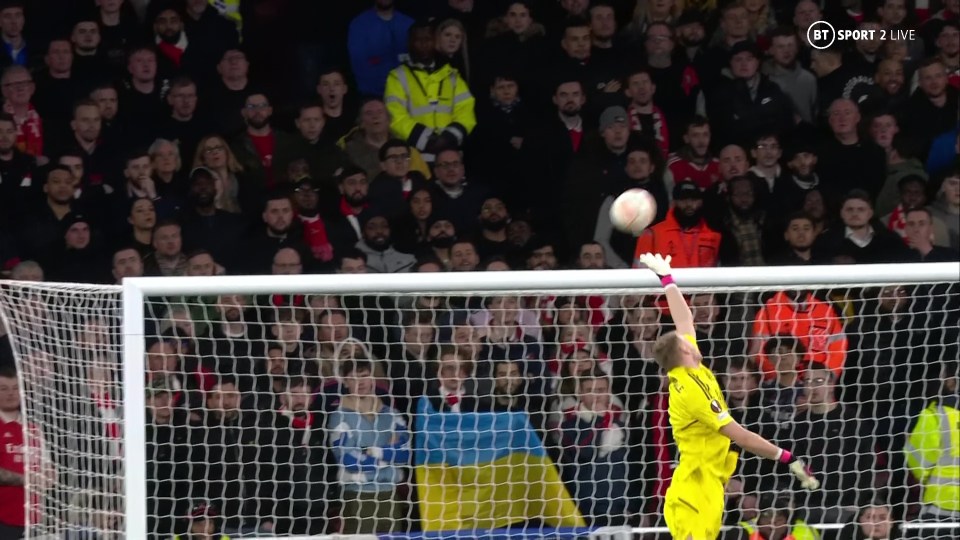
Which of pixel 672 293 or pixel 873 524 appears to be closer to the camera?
pixel 672 293

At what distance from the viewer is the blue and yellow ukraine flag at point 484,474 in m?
7.85

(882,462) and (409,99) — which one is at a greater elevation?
(409,99)

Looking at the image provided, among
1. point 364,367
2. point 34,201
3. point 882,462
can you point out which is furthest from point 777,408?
point 34,201

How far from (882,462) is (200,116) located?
4.60 m

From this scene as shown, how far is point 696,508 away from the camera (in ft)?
22.2

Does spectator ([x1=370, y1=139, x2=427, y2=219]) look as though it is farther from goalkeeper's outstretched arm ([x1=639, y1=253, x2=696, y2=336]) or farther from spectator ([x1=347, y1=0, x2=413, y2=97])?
goalkeeper's outstretched arm ([x1=639, y1=253, x2=696, y2=336])

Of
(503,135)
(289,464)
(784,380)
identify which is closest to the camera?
(289,464)

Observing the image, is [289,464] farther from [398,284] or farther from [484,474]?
[398,284]

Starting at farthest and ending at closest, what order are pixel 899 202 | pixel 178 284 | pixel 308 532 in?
pixel 899 202 < pixel 308 532 < pixel 178 284

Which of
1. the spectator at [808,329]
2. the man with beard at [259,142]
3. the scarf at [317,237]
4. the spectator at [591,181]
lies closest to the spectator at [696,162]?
the spectator at [591,181]

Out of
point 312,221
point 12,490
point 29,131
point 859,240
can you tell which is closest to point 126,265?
point 312,221

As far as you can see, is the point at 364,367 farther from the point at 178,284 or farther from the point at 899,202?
the point at 899,202

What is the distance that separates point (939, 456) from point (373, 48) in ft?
14.6

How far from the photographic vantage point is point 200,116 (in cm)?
970
